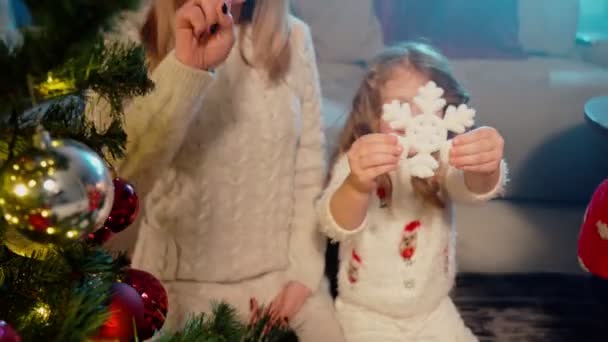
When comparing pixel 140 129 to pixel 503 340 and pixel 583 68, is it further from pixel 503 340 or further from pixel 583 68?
pixel 583 68

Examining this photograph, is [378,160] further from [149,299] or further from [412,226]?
[149,299]

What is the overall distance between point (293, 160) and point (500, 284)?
0.69 m

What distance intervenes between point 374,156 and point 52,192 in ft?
1.61

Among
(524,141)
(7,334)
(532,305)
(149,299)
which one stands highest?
(7,334)

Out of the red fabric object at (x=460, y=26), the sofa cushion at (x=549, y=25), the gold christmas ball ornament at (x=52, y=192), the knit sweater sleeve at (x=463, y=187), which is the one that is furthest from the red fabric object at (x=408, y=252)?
the sofa cushion at (x=549, y=25)

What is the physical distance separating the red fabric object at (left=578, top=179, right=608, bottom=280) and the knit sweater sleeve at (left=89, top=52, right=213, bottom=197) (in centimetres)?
62

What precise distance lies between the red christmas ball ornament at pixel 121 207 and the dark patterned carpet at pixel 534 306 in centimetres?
92

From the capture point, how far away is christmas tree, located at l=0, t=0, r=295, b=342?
50 cm

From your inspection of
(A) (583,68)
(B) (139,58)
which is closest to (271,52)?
(B) (139,58)

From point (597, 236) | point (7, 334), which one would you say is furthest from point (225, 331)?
point (597, 236)

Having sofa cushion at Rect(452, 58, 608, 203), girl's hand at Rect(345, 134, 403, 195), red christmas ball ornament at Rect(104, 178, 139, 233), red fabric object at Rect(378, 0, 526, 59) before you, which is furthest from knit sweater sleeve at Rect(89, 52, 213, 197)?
red fabric object at Rect(378, 0, 526, 59)

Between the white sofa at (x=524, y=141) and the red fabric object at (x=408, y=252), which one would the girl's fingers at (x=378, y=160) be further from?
the white sofa at (x=524, y=141)

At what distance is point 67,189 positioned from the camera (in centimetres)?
50

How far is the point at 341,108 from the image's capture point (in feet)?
5.41
